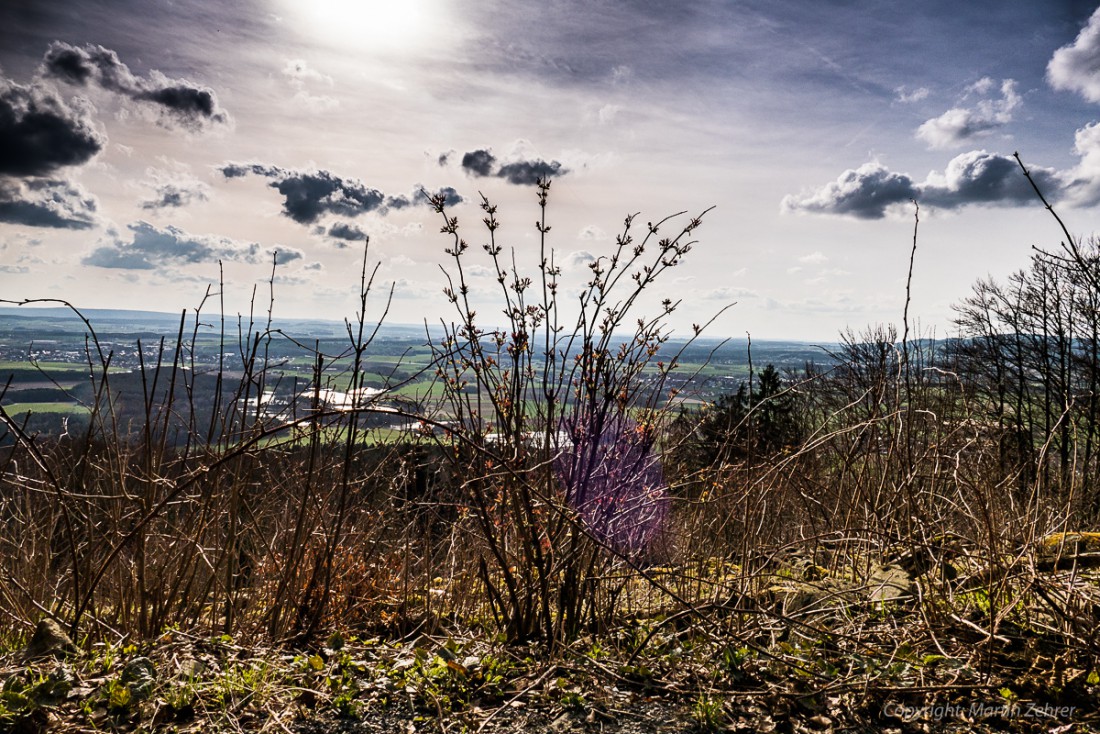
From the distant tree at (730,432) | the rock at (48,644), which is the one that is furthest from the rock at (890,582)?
the rock at (48,644)

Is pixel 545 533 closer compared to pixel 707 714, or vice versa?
pixel 707 714

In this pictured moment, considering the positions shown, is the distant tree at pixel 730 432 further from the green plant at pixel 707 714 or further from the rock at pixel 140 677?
the rock at pixel 140 677

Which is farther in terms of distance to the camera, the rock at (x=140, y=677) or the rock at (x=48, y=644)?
the rock at (x=48, y=644)

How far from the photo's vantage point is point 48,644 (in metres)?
2.81

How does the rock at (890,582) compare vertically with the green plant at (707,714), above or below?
above

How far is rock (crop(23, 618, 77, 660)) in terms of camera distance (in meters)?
2.78

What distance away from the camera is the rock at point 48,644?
2.78 meters

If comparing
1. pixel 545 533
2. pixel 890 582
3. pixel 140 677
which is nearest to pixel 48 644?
pixel 140 677

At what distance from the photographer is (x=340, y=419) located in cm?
341

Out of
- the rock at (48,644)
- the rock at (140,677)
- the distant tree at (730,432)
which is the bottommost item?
the rock at (48,644)

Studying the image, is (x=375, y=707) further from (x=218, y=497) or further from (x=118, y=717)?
(x=218, y=497)

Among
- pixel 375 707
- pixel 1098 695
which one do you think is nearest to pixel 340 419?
pixel 375 707

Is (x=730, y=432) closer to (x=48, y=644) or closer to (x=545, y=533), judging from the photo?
(x=545, y=533)

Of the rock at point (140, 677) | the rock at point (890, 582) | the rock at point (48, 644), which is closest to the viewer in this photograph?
the rock at point (140, 677)
